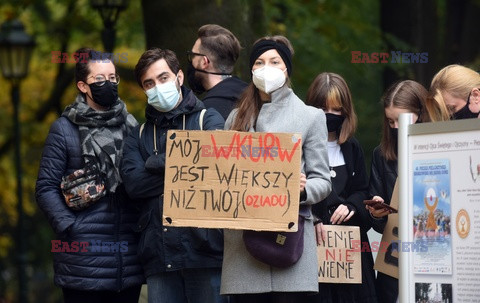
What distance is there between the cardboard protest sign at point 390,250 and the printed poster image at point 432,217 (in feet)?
4.14

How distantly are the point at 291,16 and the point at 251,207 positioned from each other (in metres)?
11.4

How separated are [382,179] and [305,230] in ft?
3.89

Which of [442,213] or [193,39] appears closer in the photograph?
[442,213]

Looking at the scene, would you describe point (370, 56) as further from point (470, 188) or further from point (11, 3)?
point (470, 188)

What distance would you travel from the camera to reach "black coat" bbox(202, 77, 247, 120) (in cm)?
837

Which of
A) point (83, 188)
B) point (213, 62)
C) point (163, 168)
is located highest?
point (213, 62)

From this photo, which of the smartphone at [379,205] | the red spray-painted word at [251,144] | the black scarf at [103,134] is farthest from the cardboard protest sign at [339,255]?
the black scarf at [103,134]

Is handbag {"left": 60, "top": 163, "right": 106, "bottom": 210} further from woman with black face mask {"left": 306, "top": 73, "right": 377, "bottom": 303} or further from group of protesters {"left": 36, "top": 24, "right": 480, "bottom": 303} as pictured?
woman with black face mask {"left": 306, "top": 73, "right": 377, "bottom": 303}

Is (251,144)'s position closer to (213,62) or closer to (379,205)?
Answer: (379,205)

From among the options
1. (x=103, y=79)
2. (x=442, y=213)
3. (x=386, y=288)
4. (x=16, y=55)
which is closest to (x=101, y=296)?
(x=103, y=79)

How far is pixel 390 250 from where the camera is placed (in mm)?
7832

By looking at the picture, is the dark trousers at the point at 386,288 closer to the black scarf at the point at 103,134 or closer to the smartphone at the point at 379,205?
the smartphone at the point at 379,205

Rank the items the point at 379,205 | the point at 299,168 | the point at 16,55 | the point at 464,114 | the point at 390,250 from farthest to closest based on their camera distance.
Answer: the point at 16,55 → the point at 390,250 → the point at 464,114 → the point at 379,205 → the point at 299,168

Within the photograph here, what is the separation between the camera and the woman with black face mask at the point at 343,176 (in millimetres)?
8023
